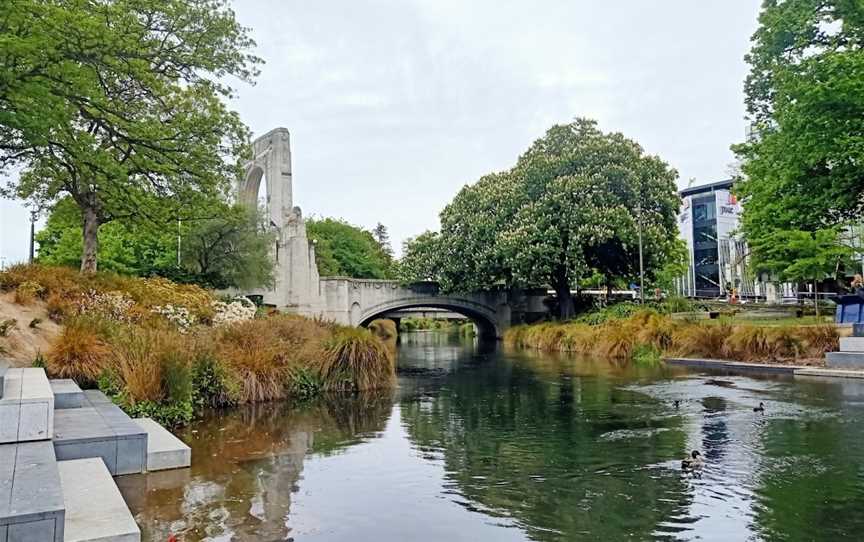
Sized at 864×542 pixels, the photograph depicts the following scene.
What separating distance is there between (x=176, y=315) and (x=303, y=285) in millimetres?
18817

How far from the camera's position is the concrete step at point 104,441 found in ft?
19.2

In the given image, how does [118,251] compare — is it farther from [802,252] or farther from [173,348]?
[802,252]

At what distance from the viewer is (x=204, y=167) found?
60.9 ft

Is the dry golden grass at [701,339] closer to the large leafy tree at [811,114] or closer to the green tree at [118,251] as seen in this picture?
the large leafy tree at [811,114]

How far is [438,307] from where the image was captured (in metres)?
40.8

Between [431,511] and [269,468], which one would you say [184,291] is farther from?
[431,511]

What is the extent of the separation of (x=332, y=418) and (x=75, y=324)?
462cm

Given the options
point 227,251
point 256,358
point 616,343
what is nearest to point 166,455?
point 256,358

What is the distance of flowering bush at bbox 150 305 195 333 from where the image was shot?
14.4 meters

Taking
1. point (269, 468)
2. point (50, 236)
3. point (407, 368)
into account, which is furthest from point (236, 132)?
point (50, 236)

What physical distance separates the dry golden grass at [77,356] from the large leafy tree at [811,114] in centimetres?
1600

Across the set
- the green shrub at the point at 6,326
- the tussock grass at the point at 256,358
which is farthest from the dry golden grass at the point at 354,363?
the green shrub at the point at 6,326

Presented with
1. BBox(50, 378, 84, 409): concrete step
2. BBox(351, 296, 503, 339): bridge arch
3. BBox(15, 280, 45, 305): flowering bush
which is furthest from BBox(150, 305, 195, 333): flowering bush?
BBox(351, 296, 503, 339): bridge arch

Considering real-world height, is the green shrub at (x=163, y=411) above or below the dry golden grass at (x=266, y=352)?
below
